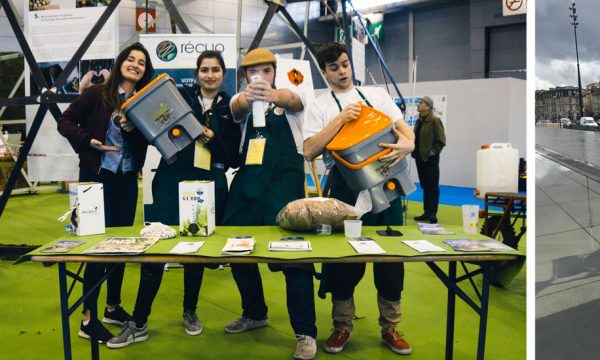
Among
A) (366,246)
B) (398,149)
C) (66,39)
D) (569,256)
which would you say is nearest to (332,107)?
(398,149)

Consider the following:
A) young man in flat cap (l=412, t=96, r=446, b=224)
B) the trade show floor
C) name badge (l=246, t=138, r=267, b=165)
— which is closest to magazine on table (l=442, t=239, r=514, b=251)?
the trade show floor

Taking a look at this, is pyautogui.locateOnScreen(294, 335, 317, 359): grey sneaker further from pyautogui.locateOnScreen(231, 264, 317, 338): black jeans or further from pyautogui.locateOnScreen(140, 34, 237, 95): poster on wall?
pyautogui.locateOnScreen(140, 34, 237, 95): poster on wall

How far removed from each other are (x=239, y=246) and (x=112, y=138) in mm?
1145

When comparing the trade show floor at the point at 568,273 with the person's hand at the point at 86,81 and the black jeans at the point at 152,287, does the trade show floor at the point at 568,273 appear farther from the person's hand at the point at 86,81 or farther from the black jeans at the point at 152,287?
the person's hand at the point at 86,81

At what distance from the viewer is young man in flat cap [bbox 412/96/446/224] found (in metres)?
5.79

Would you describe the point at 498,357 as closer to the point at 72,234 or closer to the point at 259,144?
the point at 259,144

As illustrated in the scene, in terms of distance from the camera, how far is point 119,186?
8.55 feet

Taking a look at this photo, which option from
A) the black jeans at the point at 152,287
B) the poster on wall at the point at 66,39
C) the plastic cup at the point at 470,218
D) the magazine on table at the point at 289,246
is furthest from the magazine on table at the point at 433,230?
the poster on wall at the point at 66,39

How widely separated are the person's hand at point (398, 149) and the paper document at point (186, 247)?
37.3 inches

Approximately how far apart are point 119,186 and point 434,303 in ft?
6.54

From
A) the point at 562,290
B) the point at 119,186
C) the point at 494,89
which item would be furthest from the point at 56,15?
the point at 494,89

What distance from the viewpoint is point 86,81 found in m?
3.55

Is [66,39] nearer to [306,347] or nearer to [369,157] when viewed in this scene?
[369,157]

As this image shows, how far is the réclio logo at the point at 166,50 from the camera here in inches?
130
